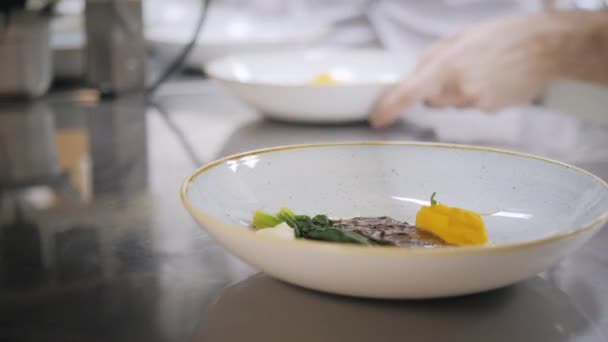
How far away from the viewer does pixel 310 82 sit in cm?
148

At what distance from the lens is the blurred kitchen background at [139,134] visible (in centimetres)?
63

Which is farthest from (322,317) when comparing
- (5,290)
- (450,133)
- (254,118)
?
(254,118)

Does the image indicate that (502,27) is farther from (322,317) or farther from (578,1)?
(322,317)

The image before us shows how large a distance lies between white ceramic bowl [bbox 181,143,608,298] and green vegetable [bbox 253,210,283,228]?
16mm

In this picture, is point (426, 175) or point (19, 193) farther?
point (19, 193)

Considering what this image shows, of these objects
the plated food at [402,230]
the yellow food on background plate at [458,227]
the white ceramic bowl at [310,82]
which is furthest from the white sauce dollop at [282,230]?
the white ceramic bowl at [310,82]

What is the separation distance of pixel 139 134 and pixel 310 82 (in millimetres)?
371

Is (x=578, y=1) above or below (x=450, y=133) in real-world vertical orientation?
above

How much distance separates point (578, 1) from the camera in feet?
6.48

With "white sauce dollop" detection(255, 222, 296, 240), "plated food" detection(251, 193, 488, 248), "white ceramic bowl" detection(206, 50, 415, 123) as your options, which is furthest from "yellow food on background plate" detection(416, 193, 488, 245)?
"white ceramic bowl" detection(206, 50, 415, 123)

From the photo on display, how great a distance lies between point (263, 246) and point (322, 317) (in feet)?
0.26

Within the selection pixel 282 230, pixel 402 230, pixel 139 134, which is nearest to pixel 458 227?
pixel 402 230

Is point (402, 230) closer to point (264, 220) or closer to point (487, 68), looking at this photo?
point (264, 220)

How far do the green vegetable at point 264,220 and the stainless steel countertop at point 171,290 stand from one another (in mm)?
45
